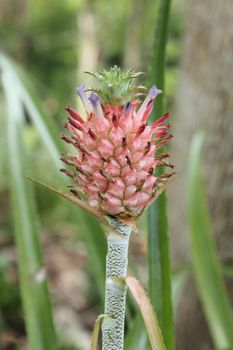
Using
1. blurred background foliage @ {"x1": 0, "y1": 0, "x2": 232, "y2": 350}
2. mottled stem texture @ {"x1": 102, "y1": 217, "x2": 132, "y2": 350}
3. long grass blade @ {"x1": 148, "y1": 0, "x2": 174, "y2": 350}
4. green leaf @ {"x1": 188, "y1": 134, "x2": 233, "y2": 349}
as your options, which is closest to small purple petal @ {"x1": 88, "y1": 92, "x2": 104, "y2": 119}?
mottled stem texture @ {"x1": 102, "y1": 217, "x2": 132, "y2": 350}

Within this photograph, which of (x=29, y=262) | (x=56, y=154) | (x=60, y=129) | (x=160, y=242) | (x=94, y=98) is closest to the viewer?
(x=94, y=98)

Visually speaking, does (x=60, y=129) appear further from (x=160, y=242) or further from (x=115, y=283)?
(x=115, y=283)

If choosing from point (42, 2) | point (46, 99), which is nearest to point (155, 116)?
point (46, 99)

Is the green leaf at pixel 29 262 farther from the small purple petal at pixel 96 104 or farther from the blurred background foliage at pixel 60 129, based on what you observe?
the small purple petal at pixel 96 104

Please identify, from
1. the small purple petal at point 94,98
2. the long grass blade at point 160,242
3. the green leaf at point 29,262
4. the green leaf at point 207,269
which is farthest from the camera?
the green leaf at point 207,269

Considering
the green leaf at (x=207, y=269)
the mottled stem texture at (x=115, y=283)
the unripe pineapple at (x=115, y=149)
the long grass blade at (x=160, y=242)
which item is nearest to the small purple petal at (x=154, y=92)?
the unripe pineapple at (x=115, y=149)

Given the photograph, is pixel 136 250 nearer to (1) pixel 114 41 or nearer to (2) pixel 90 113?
(2) pixel 90 113

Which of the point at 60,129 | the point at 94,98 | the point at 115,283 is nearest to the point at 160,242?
the point at 115,283
